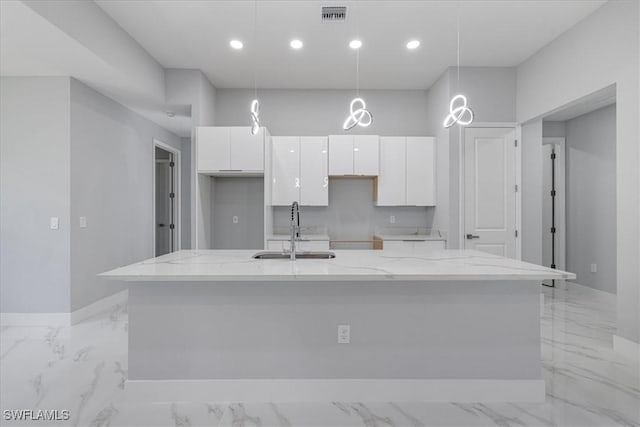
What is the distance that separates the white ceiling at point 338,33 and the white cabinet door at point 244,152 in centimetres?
81

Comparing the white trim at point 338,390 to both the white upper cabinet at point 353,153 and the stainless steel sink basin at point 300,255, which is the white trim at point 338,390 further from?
the white upper cabinet at point 353,153

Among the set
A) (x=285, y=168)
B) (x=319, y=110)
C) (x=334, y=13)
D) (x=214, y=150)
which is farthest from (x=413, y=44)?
(x=214, y=150)

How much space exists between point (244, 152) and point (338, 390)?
3027mm

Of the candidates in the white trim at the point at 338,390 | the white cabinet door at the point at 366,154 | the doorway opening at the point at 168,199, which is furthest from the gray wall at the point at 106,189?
the white cabinet door at the point at 366,154

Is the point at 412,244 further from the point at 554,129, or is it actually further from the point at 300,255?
the point at 554,129

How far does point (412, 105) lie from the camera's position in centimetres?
497

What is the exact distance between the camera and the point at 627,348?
2.77 metres

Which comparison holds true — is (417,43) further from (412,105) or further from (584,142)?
(584,142)

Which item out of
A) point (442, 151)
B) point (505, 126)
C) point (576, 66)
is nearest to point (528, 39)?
point (576, 66)

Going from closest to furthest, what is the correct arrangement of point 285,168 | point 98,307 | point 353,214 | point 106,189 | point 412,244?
1. point 98,307
2. point 106,189
3. point 412,244
4. point 285,168
5. point 353,214

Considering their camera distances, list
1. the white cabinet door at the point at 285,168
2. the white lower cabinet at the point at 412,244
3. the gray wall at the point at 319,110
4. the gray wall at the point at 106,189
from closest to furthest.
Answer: the gray wall at the point at 106,189, the white lower cabinet at the point at 412,244, the white cabinet door at the point at 285,168, the gray wall at the point at 319,110

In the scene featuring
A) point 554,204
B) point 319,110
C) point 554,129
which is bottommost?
point 554,204

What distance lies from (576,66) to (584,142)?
2.19 m

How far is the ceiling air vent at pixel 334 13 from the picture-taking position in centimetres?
295
